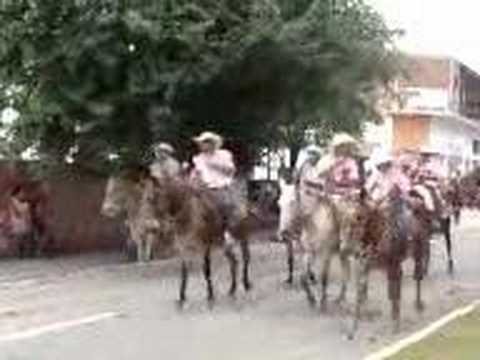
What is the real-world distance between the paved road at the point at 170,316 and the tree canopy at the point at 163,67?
2801 millimetres

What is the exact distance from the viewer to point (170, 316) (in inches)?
807

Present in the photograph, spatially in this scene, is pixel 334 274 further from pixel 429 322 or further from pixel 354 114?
pixel 354 114

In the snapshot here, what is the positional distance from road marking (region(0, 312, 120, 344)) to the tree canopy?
394 inches

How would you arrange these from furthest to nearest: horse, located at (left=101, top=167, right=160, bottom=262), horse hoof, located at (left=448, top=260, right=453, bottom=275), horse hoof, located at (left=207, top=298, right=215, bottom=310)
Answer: horse hoof, located at (left=448, top=260, right=453, bottom=275), horse, located at (left=101, top=167, right=160, bottom=262), horse hoof, located at (left=207, top=298, right=215, bottom=310)

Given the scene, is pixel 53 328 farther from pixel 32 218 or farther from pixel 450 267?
pixel 32 218

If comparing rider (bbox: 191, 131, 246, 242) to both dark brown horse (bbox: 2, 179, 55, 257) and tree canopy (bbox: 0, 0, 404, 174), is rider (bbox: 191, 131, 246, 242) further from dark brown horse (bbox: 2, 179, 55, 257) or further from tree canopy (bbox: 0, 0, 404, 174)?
dark brown horse (bbox: 2, 179, 55, 257)

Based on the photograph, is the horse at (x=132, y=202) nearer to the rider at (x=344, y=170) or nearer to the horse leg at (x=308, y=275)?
the horse leg at (x=308, y=275)

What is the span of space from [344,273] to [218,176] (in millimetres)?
2417

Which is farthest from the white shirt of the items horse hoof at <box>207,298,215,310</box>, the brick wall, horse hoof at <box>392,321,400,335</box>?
the brick wall

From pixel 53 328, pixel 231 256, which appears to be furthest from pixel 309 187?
pixel 53 328

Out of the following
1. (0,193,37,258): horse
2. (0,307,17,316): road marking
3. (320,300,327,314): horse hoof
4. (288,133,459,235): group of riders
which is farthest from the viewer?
(0,193,37,258): horse

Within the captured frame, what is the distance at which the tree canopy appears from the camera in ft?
97.5

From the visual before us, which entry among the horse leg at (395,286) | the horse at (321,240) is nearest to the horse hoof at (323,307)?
the horse at (321,240)

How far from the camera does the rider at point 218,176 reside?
73.6ft
